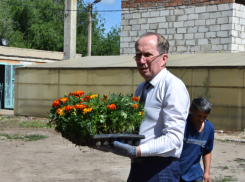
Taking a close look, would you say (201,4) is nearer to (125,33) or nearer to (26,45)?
(125,33)

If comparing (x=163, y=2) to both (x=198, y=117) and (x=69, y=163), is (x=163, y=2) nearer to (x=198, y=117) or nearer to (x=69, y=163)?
(x=69, y=163)

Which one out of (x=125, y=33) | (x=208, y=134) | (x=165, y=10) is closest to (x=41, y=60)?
(x=125, y=33)

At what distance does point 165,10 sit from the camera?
664 inches

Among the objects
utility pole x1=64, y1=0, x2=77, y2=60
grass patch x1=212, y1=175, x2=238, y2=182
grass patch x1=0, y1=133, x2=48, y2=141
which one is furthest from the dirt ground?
utility pole x1=64, y1=0, x2=77, y2=60

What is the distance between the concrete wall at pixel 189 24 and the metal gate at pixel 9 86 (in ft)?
18.9

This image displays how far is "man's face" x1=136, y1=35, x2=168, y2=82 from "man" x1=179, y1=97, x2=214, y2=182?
120 cm

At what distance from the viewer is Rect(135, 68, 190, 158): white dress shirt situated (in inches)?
79.5

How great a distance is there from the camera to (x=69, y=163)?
294 inches

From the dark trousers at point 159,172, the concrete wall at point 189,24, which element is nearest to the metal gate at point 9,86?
the concrete wall at point 189,24

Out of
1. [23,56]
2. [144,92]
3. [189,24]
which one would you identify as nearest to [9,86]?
[23,56]

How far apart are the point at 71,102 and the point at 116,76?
1140 cm

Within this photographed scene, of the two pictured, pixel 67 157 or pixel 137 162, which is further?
pixel 67 157

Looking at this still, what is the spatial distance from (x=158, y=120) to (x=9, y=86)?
1784cm

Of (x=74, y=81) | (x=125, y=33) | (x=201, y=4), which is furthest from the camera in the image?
(x=125, y=33)
